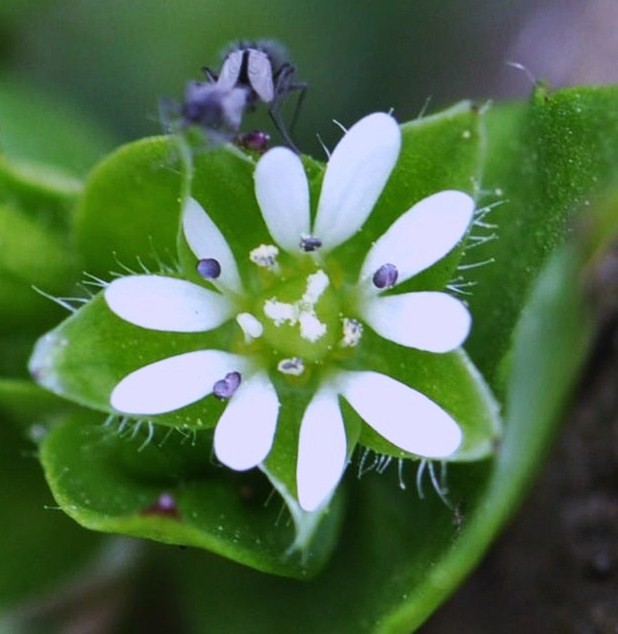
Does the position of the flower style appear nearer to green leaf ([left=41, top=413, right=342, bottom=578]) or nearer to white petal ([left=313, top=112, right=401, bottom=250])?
white petal ([left=313, top=112, right=401, bottom=250])

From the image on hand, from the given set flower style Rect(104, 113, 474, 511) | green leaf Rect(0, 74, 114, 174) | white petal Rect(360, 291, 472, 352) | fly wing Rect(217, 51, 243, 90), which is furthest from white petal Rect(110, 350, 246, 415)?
green leaf Rect(0, 74, 114, 174)

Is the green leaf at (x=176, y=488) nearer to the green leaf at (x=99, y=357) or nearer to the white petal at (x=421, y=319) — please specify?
the green leaf at (x=99, y=357)

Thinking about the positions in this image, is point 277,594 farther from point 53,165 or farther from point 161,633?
point 53,165

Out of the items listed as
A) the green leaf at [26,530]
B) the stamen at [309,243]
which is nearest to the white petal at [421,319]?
the stamen at [309,243]

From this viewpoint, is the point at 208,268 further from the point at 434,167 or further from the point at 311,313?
the point at 434,167

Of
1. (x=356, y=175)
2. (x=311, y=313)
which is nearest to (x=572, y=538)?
(x=311, y=313)
